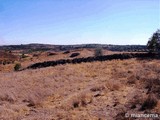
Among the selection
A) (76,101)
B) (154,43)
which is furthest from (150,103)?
(154,43)

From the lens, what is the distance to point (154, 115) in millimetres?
12500

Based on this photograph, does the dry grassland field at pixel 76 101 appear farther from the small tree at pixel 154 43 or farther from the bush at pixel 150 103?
the small tree at pixel 154 43

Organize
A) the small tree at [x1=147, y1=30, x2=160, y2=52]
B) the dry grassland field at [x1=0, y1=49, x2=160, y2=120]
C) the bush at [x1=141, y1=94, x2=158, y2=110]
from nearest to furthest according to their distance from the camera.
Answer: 1. the dry grassland field at [x1=0, y1=49, x2=160, y2=120]
2. the bush at [x1=141, y1=94, x2=158, y2=110]
3. the small tree at [x1=147, y1=30, x2=160, y2=52]

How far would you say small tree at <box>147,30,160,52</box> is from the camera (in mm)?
49406

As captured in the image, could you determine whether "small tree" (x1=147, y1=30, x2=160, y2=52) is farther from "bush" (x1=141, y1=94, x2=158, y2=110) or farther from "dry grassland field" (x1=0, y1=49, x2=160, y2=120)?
"bush" (x1=141, y1=94, x2=158, y2=110)

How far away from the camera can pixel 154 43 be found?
1951 inches

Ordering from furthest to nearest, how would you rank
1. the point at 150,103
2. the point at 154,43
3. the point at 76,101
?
the point at 154,43 < the point at 76,101 < the point at 150,103

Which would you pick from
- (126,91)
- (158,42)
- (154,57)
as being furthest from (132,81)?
(158,42)

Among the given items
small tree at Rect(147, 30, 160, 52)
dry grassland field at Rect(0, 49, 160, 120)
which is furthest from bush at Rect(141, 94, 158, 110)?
small tree at Rect(147, 30, 160, 52)

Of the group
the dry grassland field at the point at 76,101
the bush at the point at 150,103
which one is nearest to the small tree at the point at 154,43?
the dry grassland field at the point at 76,101

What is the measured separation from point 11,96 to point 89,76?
1367cm

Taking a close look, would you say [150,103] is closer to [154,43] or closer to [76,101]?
[76,101]

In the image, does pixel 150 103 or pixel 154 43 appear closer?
pixel 150 103

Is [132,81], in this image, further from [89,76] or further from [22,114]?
[22,114]
